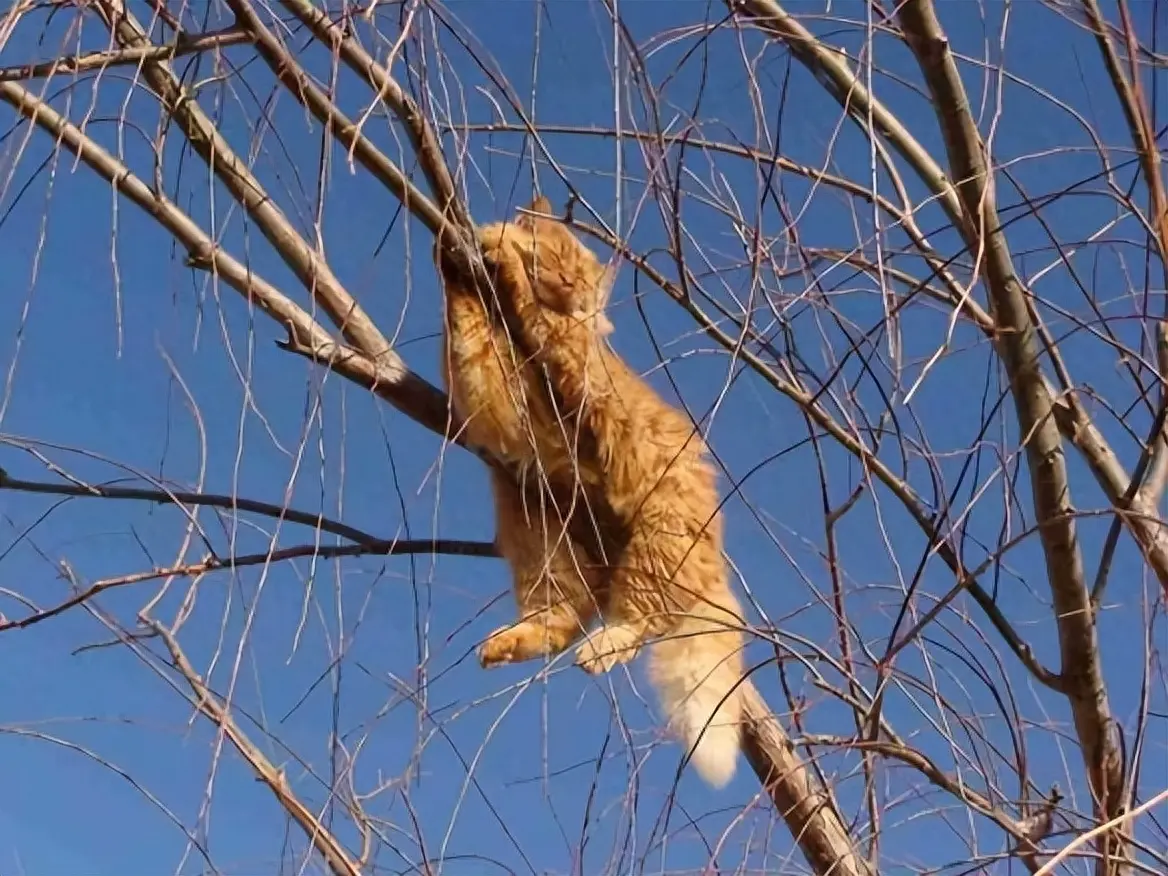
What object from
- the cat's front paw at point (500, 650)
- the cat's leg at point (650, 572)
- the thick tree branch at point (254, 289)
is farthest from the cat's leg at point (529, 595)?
the thick tree branch at point (254, 289)

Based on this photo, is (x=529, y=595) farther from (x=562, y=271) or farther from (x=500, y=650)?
(x=562, y=271)

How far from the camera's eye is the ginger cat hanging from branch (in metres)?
2.88

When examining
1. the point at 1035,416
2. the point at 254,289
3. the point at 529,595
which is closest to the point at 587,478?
the point at 529,595

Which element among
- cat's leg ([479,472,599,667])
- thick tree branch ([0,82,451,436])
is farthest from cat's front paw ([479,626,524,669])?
thick tree branch ([0,82,451,436])

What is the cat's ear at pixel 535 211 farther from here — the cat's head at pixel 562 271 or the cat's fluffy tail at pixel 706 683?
the cat's fluffy tail at pixel 706 683

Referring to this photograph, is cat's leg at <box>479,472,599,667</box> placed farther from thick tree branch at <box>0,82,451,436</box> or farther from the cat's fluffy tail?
thick tree branch at <box>0,82,451,436</box>

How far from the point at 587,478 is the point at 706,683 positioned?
25.4 inches

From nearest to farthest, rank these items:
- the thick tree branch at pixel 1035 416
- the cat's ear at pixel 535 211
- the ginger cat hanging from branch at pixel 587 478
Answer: the thick tree branch at pixel 1035 416, the cat's ear at pixel 535 211, the ginger cat hanging from branch at pixel 587 478

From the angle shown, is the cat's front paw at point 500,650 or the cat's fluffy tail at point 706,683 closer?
the cat's fluffy tail at point 706,683

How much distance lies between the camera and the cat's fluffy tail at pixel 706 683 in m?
2.67

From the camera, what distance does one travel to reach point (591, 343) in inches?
116

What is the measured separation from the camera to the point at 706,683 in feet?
9.89

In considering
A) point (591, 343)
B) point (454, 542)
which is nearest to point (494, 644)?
point (454, 542)

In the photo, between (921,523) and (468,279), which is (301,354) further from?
(921,523)
